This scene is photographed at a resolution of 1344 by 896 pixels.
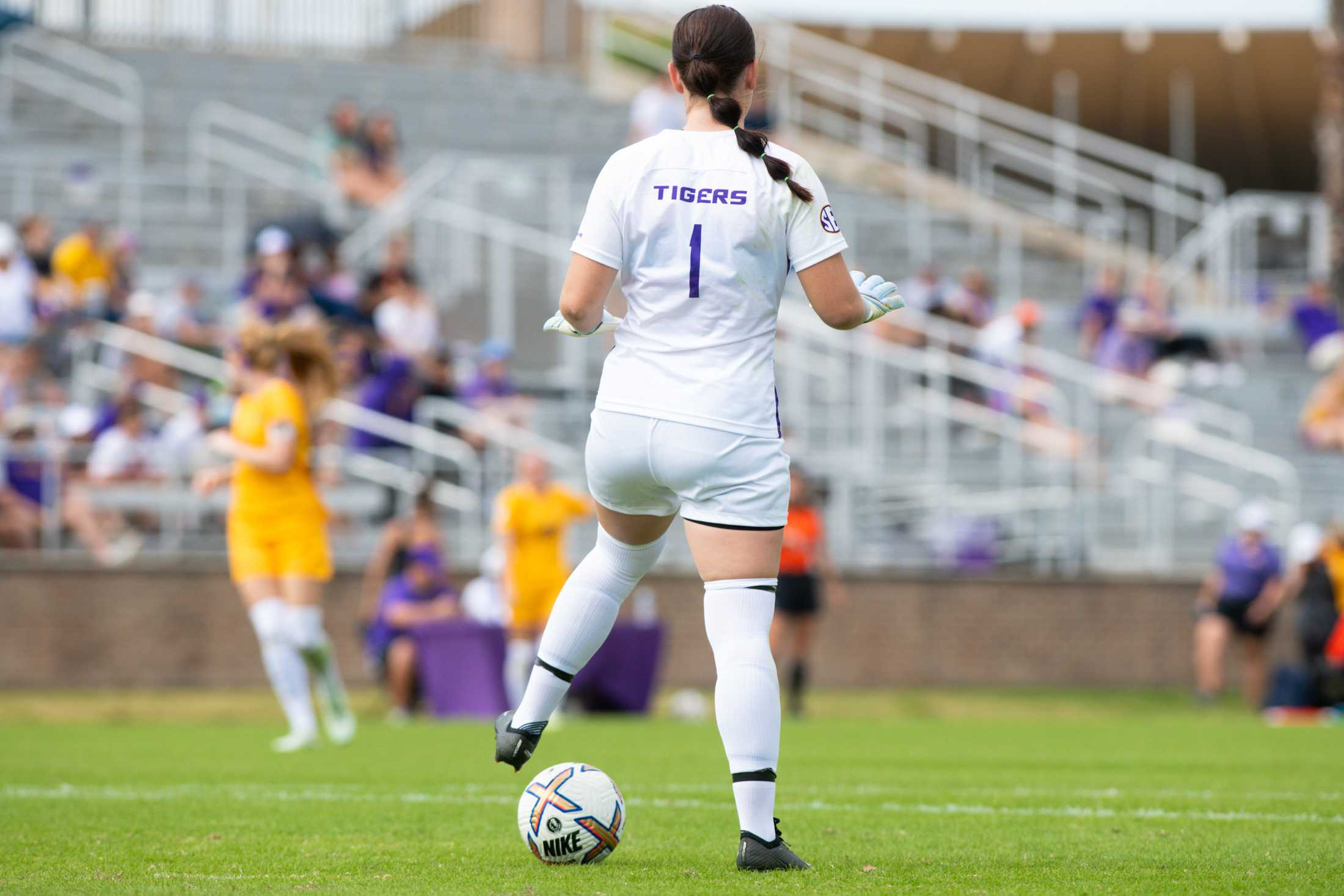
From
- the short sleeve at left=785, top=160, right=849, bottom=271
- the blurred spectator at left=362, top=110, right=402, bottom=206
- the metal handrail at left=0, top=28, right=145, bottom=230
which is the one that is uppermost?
the metal handrail at left=0, top=28, right=145, bottom=230

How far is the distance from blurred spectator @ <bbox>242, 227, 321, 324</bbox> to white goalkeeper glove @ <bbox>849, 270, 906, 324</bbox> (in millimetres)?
13120

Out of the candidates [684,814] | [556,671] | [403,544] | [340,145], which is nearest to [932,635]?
[403,544]

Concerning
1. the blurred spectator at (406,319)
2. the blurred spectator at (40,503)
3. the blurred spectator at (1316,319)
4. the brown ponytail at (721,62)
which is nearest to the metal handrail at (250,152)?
the blurred spectator at (406,319)

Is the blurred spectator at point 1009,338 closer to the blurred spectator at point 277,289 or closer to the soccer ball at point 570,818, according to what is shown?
the blurred spectator at point 277,289

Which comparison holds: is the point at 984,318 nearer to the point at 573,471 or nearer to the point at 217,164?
the point at 573,471

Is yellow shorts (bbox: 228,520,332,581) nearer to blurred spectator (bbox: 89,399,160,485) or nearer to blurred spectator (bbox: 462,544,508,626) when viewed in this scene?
blurred spectator (bbox: 462,544,508,626)

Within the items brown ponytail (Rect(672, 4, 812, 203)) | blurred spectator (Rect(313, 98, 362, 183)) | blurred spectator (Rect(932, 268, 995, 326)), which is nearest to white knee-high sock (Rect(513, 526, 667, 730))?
brown ponytail (Rect(672, 4, 812, 203))

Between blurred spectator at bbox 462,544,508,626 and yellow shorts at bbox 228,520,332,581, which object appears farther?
blurred spectator at bbox 462,544,508,626

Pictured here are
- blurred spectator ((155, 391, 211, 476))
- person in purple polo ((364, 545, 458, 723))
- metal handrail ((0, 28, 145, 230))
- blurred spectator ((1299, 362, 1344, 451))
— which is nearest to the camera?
person in purple polo ((364, 545, 458, 723))

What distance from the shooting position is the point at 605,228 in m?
4.95

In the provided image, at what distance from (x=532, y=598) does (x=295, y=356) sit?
13.6ft

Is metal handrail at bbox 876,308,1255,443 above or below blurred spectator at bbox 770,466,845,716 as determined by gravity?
above

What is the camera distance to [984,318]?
67.9 feet

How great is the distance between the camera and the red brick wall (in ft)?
53.5
